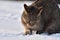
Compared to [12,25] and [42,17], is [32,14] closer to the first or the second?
[42,17]

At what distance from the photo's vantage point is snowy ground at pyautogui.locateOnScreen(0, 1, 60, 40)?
1.36m

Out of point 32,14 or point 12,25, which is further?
point 12,25

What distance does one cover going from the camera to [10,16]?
1.96 meters

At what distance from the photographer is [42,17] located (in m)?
1.45

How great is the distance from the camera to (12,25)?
5.57 ft

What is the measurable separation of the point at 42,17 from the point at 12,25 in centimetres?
34

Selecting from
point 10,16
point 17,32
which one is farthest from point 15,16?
point 17,32

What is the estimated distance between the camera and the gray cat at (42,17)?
1.41m

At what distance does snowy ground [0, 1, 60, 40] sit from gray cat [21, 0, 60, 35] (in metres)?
0.07

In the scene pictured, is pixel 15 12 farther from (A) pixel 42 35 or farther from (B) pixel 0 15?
(A) pixel 42 35

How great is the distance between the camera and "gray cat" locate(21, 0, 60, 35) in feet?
4.62

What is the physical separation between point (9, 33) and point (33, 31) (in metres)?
0.17

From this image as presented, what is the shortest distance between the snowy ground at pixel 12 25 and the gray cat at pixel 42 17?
2.7 inches

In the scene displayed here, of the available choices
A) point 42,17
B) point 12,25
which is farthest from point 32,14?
point 12,25
